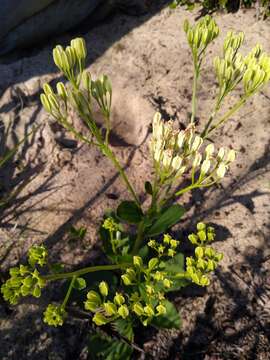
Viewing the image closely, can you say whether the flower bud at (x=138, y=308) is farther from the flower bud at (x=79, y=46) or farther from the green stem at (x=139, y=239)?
the flower bud at (x=79, y=46)

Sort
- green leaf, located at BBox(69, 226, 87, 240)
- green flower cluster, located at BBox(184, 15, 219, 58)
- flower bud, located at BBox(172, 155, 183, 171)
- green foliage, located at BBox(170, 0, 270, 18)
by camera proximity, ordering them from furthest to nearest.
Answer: green foliage, located at BBox(170, 0, 270, 18) < green leaf, located at BBox(69, 226, 87, 240) < green flower cluster, located at BBox(184, 15, 219, 58) < flower bud, located at BBox(172, 155, 183, 171)

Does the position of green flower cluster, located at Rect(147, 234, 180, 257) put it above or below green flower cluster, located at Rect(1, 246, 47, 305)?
below

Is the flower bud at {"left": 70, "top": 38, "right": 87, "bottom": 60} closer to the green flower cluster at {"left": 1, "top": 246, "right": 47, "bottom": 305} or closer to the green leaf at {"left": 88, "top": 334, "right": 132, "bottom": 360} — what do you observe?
the green flower cluster at {"left": 1, "top": 246, "right": 47, "bottom": 305}

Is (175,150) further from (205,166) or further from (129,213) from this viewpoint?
(129,213)

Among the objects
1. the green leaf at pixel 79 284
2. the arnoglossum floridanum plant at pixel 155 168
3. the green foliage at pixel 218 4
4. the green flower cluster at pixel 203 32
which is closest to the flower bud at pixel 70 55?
the arnoglossum floridanum plant at pixel 155 168

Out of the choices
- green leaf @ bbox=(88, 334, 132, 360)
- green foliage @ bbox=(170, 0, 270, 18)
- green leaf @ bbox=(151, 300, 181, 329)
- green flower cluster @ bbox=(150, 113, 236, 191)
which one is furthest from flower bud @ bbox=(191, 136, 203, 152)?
green foliage @ bbox=(170, 0, 270, 18)

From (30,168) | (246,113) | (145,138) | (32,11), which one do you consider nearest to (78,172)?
(30,168)
